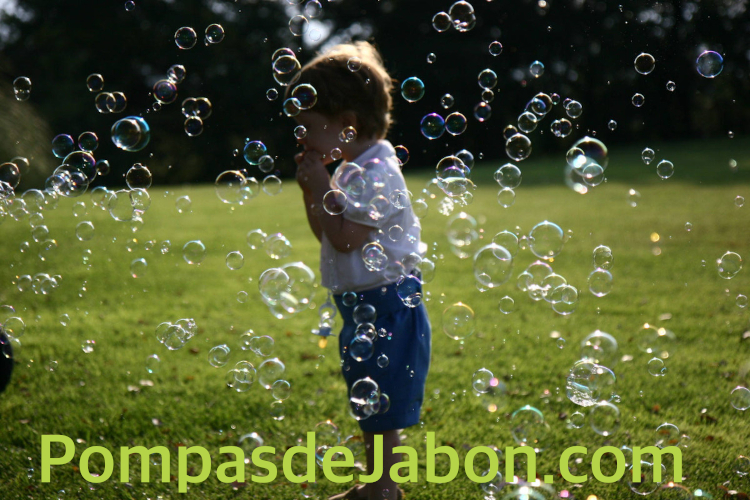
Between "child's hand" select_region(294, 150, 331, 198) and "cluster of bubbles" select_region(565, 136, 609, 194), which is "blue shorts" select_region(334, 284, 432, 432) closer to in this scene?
"child's hand" select_region(294, 150, 331, 198)

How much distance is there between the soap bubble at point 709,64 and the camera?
3.32 m

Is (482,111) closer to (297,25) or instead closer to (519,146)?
(519,146)

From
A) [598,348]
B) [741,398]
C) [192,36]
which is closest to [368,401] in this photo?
[598,348]

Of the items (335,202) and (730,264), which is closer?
(335,202)

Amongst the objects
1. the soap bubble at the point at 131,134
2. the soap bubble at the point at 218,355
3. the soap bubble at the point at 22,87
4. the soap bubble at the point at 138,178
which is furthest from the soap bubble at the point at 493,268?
the soap bubble at the point at 22,87

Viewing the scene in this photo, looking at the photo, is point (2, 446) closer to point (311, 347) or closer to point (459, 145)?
point (311, 347)

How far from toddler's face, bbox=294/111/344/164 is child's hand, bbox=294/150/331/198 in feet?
0.10

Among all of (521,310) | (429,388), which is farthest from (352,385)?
(521,310)

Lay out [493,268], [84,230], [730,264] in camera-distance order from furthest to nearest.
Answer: [84,230], [730,264], [493,268]

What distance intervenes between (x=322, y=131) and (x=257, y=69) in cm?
2043

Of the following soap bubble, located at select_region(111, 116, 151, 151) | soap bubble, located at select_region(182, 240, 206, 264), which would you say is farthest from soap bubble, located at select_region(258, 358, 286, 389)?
Answer: soap bubble, located at select_region(111, 116, 151, 151)

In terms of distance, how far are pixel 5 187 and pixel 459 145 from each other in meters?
13.5

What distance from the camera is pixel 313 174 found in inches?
97.1

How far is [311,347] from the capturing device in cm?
464
